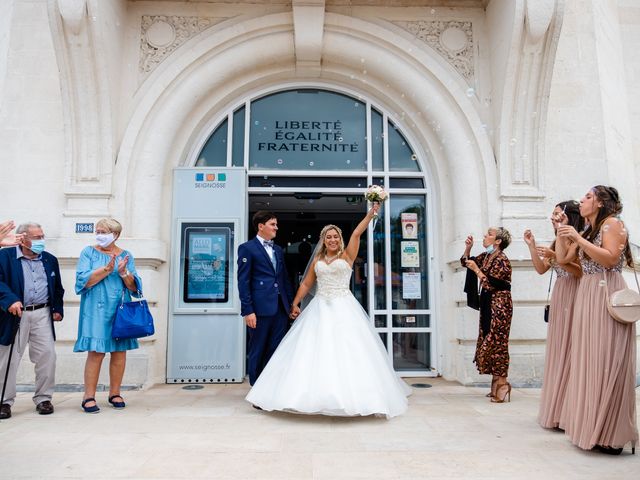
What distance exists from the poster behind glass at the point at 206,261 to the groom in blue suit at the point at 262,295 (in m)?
1.56

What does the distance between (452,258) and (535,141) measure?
1882 mm

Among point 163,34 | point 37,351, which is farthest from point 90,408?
point 163,34

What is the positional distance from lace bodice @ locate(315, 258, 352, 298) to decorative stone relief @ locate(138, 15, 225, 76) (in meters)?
3.96

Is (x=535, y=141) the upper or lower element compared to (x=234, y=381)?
upper

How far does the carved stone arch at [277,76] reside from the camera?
674 centimetres

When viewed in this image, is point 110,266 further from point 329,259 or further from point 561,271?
point 561,271

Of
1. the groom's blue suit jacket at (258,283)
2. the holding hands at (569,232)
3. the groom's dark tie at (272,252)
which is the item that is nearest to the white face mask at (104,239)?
the groom's blue suit jacket at (258,283)

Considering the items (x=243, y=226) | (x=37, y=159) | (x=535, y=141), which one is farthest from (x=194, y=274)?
(x=535, y=141)

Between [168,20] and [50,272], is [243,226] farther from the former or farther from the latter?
[168,20]

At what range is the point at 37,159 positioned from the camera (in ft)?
21.8

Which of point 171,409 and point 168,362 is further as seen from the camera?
point 168,362

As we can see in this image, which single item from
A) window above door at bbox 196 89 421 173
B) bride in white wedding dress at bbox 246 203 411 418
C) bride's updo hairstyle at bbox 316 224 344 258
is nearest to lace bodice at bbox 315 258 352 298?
bride in white wedding dress at bbox 246 203 411 418

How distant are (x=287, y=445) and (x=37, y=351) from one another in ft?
9.26

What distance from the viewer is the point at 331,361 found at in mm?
4543
